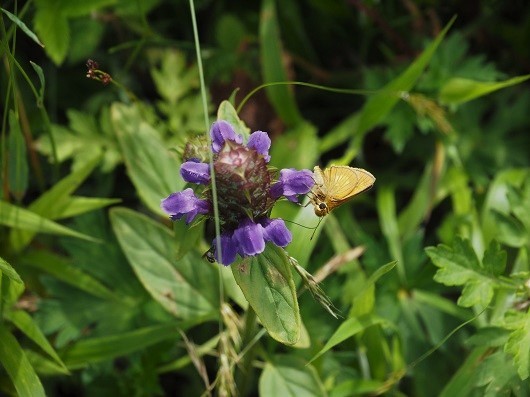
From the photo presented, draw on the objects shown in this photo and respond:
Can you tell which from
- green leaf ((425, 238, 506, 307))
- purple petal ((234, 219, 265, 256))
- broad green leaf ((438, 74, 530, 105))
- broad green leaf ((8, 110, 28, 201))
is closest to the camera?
purple petal ((234, 219, 265, 256))

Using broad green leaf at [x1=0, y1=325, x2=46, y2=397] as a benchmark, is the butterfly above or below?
above

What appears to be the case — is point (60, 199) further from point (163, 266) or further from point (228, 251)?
point (228, 251)

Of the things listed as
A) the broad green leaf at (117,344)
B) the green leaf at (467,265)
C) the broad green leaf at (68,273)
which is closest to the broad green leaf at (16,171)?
the broad green leaf at (68,273)

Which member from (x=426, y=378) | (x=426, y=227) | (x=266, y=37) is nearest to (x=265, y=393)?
(x=426, y=378)

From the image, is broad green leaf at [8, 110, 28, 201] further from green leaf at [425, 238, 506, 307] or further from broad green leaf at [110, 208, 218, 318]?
green leaf at [425, 238, 506, 307]

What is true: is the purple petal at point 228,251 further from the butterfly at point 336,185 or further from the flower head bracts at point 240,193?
the butterfly at point 336,185

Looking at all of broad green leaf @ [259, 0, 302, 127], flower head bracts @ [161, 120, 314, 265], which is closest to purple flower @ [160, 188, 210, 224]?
flower head bracts @ [161, 120, 314, 265]
